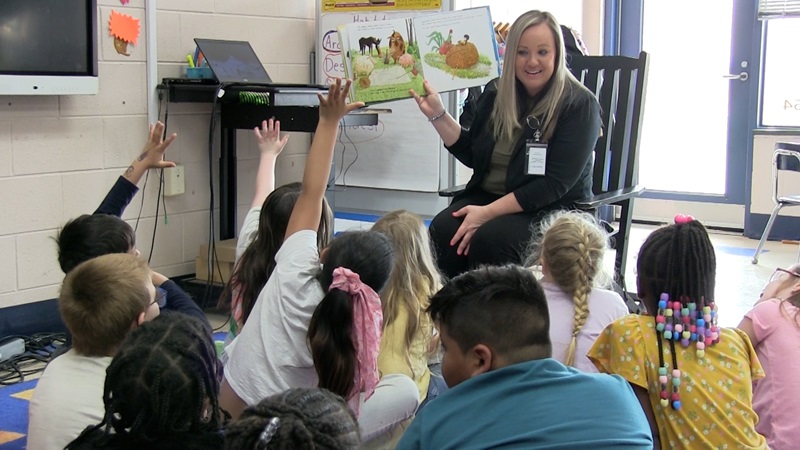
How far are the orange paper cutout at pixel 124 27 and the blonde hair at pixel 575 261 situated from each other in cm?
236

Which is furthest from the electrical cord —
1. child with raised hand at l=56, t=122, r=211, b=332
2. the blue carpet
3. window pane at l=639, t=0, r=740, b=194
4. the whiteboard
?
window pane at l=639, t=0, r=740, b=194

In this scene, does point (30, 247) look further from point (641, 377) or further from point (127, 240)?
point (641, 377)

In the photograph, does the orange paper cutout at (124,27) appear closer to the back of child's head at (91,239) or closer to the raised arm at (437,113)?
the raised arm at (437,113)

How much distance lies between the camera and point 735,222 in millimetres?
6410

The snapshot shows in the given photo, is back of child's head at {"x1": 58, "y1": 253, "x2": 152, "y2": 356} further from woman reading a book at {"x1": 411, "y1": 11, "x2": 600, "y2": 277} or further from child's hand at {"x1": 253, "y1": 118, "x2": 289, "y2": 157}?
woman reading a book at {"x1": 411, "y1": 11, "x2": 600, "y2": 277}

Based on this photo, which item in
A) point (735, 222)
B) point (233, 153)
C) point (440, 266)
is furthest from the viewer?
point (735, 222)

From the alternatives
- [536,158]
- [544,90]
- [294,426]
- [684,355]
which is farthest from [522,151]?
[294,426]

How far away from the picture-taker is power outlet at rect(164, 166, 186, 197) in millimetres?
4117

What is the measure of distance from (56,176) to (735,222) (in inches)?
183

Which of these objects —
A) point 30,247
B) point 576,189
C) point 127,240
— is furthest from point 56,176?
point 576,189

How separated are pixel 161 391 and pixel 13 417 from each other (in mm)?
1749

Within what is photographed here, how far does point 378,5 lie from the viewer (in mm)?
4613

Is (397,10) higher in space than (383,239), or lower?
higher

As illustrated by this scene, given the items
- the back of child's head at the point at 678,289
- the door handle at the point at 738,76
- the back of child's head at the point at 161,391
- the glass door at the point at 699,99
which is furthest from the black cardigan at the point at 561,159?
the door handle at the point at 738,76
